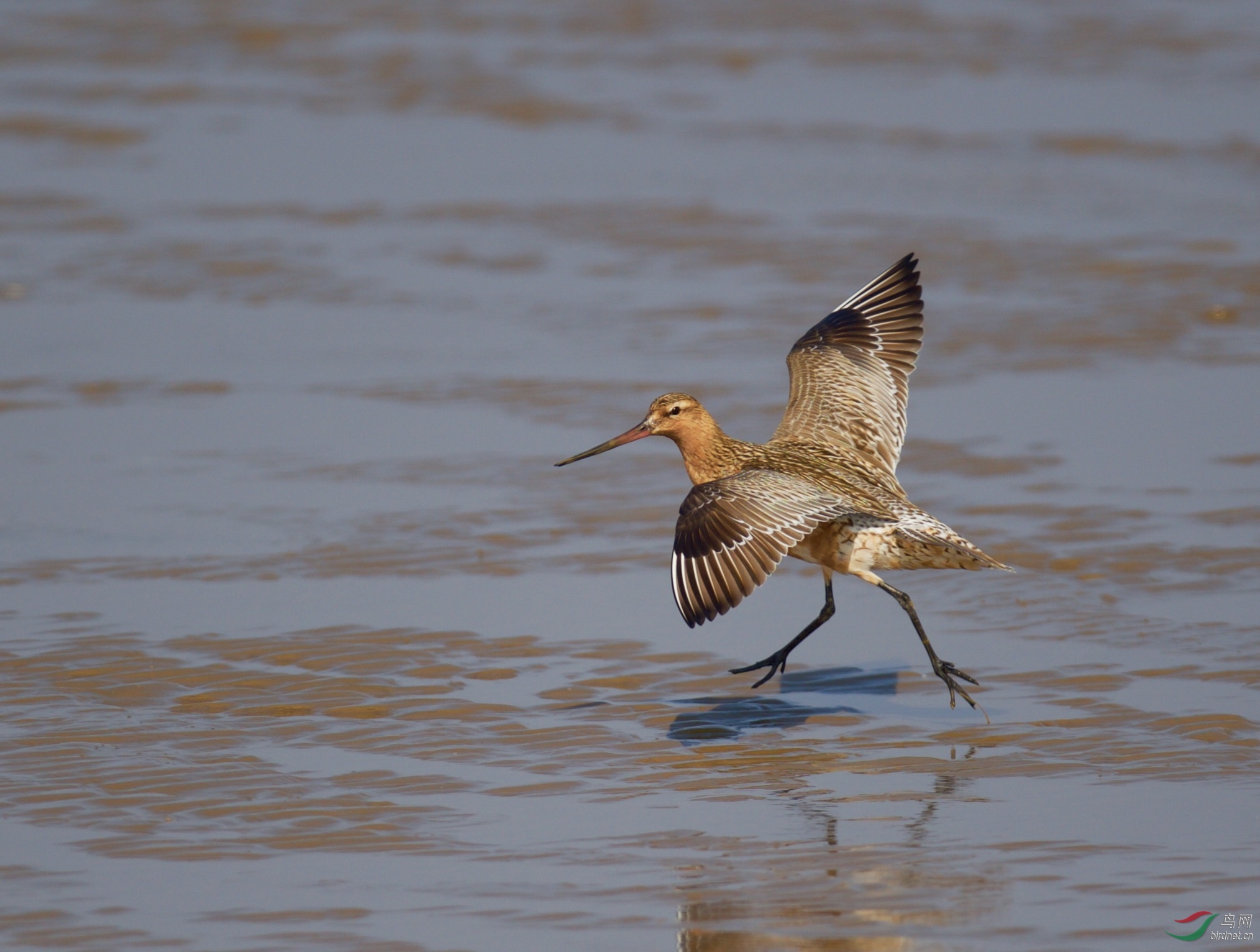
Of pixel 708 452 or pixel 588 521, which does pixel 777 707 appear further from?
pixel 588 521

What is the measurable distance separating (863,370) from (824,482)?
1.18 meters

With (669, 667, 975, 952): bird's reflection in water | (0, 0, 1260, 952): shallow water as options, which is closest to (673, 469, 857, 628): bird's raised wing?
(0, 0, 1260, 952): shallow water

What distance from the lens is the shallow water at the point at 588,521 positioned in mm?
4699

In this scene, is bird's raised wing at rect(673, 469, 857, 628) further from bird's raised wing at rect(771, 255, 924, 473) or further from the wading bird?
bird's raised wing at rect(771, 255, 924, 473)

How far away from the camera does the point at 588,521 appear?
778cm

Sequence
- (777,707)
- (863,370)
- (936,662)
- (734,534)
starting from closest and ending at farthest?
(734,534) → (936,662) → (777,707) → (863,370)

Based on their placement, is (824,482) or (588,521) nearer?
(824,482)

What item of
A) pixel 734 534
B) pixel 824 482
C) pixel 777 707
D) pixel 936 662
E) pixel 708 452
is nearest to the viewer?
pixel 734 534

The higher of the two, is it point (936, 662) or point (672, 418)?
point (672, 418)

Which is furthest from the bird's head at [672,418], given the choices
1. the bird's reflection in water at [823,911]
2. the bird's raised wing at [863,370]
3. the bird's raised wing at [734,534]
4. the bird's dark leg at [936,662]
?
the bird's reflection in water at [823,911]

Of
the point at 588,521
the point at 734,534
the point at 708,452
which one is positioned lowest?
the point at 588,521

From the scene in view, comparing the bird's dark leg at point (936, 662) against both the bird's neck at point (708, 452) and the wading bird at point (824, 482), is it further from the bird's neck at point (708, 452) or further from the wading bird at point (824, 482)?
the bird's neck at point (708, 452)

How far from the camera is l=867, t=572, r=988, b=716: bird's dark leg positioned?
5.80 meters

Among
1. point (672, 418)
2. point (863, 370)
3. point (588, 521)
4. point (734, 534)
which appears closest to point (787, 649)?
point (734, 534)
